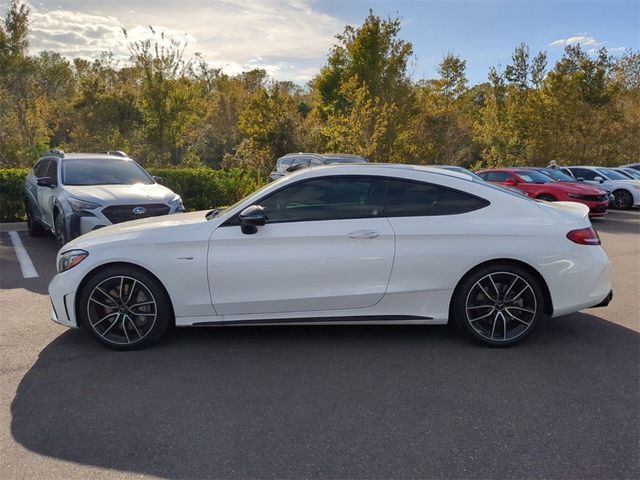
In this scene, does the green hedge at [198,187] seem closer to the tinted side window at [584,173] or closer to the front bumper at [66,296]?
the front bumper at [66,296]

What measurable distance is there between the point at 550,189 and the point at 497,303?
1097 cm

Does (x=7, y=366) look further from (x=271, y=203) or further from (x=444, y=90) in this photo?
(x=444, y=90)

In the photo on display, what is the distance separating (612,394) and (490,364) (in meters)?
0.86

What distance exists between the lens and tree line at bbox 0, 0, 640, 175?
17984 millimetres

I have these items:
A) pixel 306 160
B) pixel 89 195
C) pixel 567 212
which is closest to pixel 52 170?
pixel 89 195

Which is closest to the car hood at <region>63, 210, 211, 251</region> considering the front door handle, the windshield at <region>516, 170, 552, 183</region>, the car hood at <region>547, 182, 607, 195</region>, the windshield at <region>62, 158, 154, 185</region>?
the front door handle

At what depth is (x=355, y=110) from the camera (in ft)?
66.8

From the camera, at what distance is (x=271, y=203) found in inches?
179

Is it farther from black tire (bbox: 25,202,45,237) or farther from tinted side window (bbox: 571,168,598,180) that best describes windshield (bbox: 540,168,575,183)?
black tire (bbox: 25,202,45,237)

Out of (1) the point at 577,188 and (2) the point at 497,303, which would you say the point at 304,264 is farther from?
(1) the point at 577,188

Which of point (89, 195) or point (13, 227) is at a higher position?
point (89, 195)

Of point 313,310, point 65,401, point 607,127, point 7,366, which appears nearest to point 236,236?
point 313,310

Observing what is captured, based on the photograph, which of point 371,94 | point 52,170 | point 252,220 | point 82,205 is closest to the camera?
point 252,220

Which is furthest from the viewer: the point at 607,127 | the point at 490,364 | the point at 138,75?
the point at 607,127
